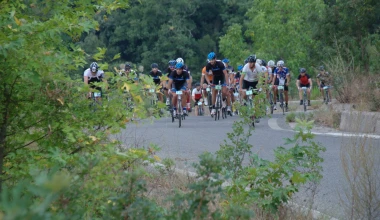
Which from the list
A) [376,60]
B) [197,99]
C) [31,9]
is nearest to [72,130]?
[31,9]

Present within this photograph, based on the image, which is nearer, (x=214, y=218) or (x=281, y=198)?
(x=214, y=218)

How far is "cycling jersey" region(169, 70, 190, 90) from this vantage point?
22.8m

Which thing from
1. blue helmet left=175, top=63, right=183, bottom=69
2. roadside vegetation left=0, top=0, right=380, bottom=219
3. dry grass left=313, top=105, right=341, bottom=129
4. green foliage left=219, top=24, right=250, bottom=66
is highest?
green foliage left=219, top=24, right=250, bottom=66

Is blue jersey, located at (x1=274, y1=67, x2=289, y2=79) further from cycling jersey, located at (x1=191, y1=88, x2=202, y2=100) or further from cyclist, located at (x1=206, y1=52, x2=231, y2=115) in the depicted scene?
cyclist, located at (x1=206, y1=52, x2=231, y2=115)

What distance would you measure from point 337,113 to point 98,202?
1545 cm

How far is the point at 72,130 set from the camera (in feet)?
17.6

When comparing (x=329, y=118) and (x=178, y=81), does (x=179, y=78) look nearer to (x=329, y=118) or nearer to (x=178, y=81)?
(x=178, y=81)

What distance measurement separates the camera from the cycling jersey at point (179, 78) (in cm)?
2280

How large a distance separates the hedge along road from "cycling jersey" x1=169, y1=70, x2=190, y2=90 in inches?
99.7

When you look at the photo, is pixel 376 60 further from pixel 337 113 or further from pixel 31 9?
pixel 31 9

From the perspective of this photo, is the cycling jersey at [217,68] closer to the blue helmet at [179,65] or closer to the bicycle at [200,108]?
the blue helmet at [179,65]

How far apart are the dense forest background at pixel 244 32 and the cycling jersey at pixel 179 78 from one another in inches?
208

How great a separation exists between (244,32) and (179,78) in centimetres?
3995

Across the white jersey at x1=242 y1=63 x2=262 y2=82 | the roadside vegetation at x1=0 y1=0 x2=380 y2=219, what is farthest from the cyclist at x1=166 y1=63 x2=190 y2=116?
the roadside vegetation at x1=0 y1=0 x2=380 y2=219
